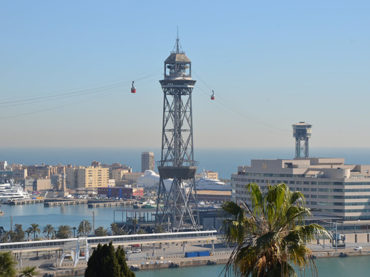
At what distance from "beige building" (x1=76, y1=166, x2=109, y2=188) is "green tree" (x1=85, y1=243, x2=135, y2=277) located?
158962 millimetres

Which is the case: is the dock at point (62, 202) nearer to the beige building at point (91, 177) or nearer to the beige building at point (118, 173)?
the beige building at point (91, 177)

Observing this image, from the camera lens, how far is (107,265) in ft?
55.2

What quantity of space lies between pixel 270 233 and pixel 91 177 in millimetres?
165909

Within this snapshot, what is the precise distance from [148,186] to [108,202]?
2534cm

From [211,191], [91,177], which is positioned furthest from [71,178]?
[211,191]

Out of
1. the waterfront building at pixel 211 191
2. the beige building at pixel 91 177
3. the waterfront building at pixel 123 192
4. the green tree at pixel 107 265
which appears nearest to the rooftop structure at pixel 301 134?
the waterfront building at pixel 211 191

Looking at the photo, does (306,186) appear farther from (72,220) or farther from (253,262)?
(253,262)

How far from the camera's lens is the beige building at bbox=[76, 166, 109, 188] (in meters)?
175

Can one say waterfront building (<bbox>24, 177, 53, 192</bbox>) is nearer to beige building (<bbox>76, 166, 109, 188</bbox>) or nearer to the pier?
beige building (<bbox>76, 166, 109, 188</bbox>)

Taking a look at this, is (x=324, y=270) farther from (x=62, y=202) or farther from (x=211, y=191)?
(x=62, y=202)

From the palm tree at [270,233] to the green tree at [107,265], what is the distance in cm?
529

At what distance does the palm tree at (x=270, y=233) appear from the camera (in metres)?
11.5

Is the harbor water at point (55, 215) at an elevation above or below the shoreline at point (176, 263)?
above

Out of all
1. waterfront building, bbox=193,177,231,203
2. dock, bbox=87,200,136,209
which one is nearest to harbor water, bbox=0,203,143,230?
dock, bbox=87,200,136,209
